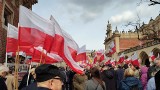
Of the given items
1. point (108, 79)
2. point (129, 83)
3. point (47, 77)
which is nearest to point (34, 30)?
point (129, 83)

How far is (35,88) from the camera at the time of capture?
339 centimetres

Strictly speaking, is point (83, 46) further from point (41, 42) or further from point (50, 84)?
point (50, 84)

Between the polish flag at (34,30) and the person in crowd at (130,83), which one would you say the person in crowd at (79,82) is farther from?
the polish flag at (34,30)

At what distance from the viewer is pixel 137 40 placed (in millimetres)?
84250

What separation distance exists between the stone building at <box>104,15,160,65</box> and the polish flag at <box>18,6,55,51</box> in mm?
37365

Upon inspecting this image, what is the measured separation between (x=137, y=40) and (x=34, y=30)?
258 feet

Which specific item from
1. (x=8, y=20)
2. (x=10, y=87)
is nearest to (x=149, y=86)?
(x=10, y=87)

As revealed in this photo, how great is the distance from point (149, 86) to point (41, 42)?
2.60 metres

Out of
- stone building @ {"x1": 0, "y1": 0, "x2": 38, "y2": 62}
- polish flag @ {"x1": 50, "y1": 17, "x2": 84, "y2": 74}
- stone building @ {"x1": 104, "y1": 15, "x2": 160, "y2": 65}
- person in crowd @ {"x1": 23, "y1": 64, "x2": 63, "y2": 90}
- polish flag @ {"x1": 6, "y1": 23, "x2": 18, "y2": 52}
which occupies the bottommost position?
person in crowd @ {"x1": 23, "y1": 64, "x2": 63, "y2": 90}

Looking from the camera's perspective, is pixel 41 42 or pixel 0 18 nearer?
pixel 41 42

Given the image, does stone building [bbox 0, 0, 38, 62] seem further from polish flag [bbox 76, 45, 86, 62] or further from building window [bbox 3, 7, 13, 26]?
polish flag [bbox 76, 45, 86, 62]

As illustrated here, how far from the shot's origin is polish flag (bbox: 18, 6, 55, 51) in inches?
275

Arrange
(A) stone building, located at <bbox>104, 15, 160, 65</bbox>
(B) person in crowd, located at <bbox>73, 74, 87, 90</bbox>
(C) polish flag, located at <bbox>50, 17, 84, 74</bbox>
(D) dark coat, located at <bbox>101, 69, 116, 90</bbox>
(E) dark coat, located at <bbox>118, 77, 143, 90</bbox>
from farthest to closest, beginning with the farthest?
(A) stone building, located at <bbox>104, 15, 160, 65</bbox> → (D) dark coat, located at <bbox>101, 69, 116, 90</bbox> → (B) person in crowd, located at <bbox>73, 74, 87, 90</bbox> → (E) dark coat, located at <bbox>118, 77, 143, 90</bbox> → (C) polish flag, located at <bbox>50, 17, 84, 74</bbox>

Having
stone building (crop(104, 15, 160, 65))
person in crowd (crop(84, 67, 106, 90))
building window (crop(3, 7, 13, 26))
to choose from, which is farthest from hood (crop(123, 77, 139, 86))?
stone building (crop(104, 15, 160, 65))
